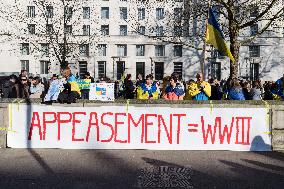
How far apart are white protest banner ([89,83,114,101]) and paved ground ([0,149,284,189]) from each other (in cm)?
133

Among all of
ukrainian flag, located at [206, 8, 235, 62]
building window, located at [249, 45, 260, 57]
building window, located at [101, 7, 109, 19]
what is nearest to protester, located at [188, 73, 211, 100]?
ukrainian flag, located at [206, 8, 235, 62]

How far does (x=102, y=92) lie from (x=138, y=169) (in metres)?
2.84

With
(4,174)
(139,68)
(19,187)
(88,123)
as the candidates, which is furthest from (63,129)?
(139,68)

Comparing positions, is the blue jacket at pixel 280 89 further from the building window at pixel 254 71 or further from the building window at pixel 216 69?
the building window at pixel 254 71

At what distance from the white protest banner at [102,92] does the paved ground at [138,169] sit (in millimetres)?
1331

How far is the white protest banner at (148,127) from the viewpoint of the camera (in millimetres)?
9602

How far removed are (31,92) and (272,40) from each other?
55.1 meters

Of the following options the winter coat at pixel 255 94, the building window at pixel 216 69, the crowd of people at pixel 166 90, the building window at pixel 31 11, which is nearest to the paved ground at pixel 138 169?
the crowd of people at pixel 166 90

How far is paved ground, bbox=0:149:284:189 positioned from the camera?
6797 millimetres

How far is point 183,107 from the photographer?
31.6ft

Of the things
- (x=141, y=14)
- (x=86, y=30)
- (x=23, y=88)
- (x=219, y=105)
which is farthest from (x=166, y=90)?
(x=86, y=30)

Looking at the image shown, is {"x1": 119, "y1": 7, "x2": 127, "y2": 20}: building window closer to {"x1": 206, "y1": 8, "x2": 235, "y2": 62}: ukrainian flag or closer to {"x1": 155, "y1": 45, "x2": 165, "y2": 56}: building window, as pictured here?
{"x1": 155, "y1": 45, "x2": 165, "y2": 56}: building window

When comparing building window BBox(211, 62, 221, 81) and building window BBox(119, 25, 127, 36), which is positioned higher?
building window BBox(119, 25, 127, 36)

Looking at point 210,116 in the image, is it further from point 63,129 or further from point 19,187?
point 19,187
